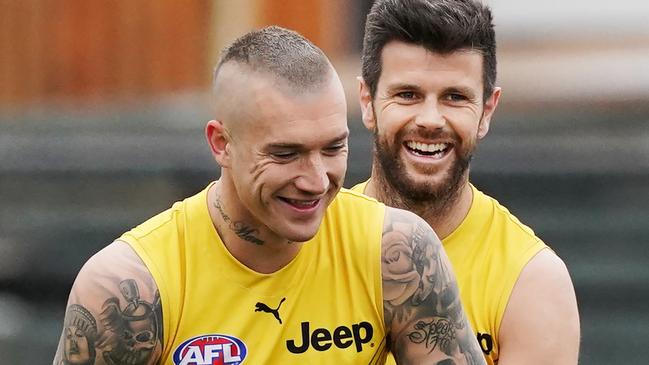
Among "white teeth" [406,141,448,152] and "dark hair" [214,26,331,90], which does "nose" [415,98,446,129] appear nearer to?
"white teeth" [406,141,448,152]

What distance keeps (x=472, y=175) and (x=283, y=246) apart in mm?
6049

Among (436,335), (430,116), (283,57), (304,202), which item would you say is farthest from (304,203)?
(430,116)

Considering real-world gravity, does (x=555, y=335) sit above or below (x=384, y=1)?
below

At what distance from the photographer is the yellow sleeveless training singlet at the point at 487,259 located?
5.34 meters

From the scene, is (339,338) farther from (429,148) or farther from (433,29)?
(433,29)

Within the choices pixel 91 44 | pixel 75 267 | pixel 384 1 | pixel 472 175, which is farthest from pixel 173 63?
pixel 384 1

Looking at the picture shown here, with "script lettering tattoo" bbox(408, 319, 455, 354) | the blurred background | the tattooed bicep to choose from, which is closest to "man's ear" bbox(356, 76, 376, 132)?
the tattooed bicep

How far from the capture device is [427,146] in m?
5.56

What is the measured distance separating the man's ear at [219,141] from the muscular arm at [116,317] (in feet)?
1.36

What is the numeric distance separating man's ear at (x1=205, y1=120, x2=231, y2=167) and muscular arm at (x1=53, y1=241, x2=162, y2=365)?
415mm

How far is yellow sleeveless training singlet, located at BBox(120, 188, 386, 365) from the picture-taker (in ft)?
15.6

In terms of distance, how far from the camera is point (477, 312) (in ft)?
17.6

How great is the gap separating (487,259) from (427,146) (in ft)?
1.48

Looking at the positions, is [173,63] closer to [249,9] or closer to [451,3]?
[249,9]
